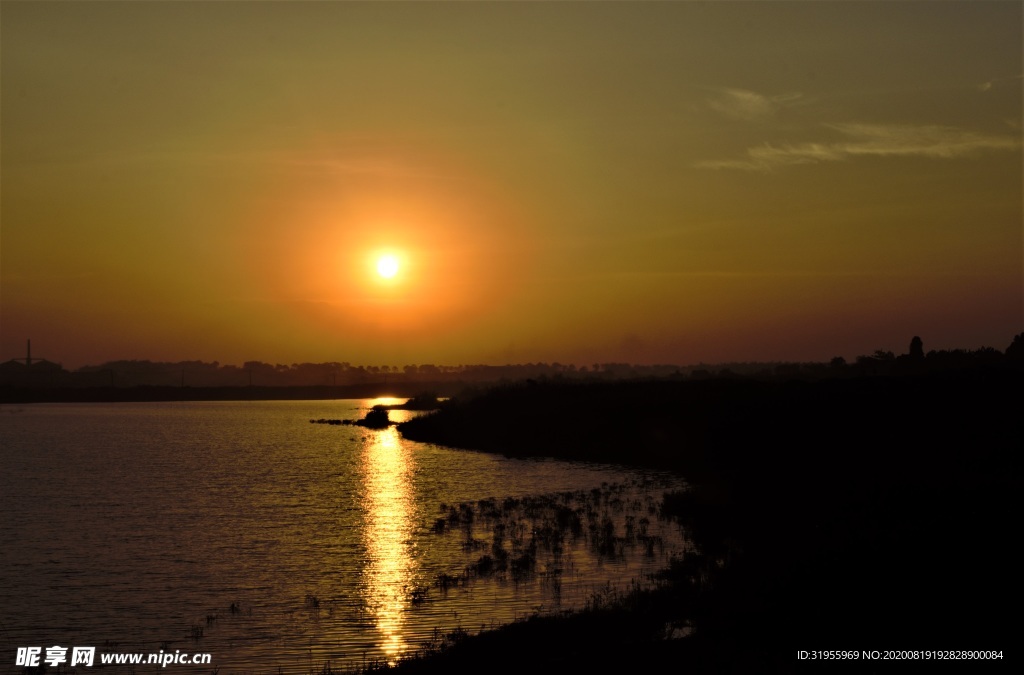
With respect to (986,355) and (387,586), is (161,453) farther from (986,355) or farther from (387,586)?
(986,355)

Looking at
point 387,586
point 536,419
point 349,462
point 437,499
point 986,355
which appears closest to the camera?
point 387,586

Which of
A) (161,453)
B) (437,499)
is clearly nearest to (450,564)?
(437,499)

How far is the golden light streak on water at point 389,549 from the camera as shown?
23647 millimetres

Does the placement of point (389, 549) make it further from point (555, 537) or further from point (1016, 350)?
point (1016, 350)

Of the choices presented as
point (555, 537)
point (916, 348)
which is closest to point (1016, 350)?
point (916, 348)

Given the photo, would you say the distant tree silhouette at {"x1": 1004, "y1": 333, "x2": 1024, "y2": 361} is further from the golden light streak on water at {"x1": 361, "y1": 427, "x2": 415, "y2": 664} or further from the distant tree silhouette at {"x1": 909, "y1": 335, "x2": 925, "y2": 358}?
the golden light streak on water at {"x1": 361, "y1": 427, "x2": 415, "y2": 664}

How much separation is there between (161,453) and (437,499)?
208 feet

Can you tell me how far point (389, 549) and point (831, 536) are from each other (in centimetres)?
1711

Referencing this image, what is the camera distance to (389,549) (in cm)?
3562

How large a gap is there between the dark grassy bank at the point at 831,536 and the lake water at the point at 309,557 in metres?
3.17

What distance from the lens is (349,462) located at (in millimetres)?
87188

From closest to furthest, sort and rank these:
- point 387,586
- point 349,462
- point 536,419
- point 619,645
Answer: point 619,645, point 387,586, point 349,462, point 536,419

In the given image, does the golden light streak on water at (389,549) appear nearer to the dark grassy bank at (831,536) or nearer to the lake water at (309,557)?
the lake water at (309,557)

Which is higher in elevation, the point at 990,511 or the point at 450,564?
the point at 990,511
